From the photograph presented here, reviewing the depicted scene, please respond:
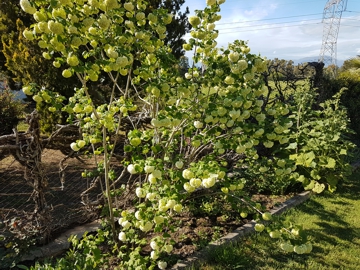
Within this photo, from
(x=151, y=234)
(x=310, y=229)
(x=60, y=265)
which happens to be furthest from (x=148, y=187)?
(x=310, y=229)

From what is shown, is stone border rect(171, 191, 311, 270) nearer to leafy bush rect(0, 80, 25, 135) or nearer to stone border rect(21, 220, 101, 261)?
stone border rect(21, 220, 101, 261)

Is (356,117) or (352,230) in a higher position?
(356,117)

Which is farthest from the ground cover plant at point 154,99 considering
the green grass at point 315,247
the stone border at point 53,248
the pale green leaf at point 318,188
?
the pale green leaf at point 318,188

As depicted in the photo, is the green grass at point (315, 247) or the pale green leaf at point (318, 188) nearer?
the green grass at point (315, 247)

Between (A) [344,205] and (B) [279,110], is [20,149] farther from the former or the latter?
(A) [344,205]

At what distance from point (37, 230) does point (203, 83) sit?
6.41 ft

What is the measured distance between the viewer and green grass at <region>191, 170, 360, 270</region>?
100 inches

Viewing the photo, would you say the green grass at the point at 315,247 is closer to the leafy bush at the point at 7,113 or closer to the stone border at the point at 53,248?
the stone border at the point at 53,248

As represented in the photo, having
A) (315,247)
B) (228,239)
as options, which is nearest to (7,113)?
(228,239)

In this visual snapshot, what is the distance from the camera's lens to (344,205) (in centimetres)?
390

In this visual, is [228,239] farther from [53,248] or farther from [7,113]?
[7,113]

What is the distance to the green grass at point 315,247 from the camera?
8.37 ft

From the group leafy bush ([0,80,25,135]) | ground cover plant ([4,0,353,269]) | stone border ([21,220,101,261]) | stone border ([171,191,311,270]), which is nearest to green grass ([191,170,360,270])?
stone border ([171,191,311,270])

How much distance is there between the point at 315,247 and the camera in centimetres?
289
